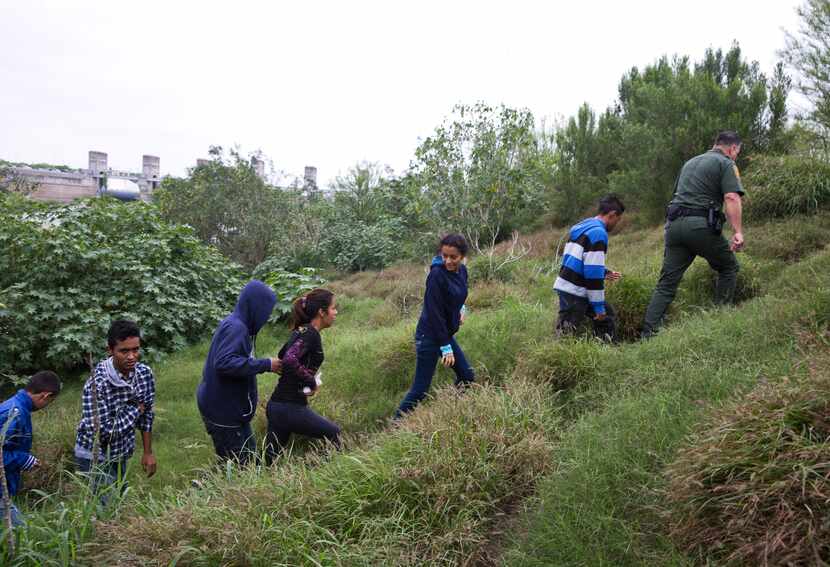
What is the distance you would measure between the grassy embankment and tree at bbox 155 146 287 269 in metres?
10.2

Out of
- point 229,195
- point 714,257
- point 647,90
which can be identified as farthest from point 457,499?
point 229,195

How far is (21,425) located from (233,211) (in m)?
12.3

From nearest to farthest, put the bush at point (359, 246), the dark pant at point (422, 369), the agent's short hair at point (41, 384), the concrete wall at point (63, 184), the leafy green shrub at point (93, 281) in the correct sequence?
1. the agent's short hair at point (41, 384)
2. the dark pant at point (422, 369)
3. the leafy green shrub at point (93, 281)
4. the bush at point (359, 246)
5. the concrete wall at point (63, 184)

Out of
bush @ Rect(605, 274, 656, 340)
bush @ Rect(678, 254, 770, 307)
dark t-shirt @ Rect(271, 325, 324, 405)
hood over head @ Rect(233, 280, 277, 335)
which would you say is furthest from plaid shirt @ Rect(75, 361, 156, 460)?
bush @ Rect(678, 254, 770, 307)

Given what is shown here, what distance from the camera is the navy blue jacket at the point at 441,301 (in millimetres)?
4562

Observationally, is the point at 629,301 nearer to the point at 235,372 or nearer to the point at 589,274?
the point at 589,274

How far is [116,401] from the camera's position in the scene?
12.8ft

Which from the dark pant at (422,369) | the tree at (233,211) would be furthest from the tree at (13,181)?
the dark pant at (422,369)

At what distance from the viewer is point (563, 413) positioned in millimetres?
4293

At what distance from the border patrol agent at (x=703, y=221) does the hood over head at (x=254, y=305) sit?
3.31m

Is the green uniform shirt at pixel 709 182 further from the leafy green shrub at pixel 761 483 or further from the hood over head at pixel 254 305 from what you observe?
the hood over head at pixel 254 305

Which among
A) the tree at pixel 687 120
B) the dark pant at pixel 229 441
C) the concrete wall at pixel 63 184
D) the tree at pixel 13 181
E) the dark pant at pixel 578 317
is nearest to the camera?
the dark pant at pixel 229 441

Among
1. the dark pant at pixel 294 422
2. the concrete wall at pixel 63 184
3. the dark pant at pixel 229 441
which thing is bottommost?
the dark pant at pixel 229 441

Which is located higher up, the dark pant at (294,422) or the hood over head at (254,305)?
the hood over head at (254,305)
